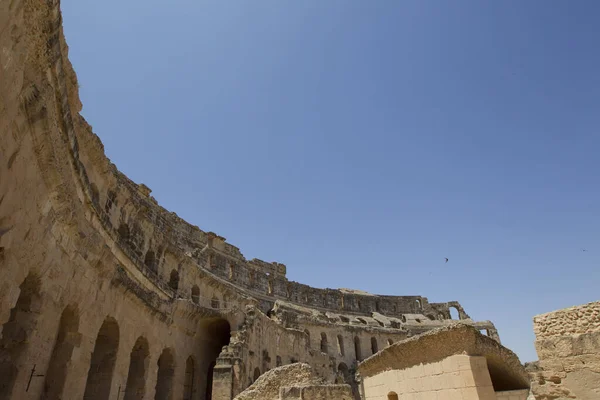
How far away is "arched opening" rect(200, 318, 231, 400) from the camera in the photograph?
18.3 metres

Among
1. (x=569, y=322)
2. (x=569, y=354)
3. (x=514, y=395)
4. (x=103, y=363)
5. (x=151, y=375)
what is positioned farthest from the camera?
(x=151, y=375)

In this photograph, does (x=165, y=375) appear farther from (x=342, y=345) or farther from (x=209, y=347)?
(x=342, y=345)

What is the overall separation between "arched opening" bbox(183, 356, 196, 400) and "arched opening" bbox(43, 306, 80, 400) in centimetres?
879

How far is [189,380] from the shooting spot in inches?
698

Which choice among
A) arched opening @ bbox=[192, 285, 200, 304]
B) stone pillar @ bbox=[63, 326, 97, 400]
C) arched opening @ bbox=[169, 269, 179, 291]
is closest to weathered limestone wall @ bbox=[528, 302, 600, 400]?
stone pillar @ bbox=[63, 326, 97, 400]

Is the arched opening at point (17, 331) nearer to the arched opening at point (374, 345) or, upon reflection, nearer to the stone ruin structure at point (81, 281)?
the stone ruin structure at point (81, 281)

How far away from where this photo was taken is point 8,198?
19.5 feet

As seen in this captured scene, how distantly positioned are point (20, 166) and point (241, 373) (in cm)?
1321

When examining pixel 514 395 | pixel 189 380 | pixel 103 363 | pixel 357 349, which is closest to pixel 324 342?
pixel 357 349

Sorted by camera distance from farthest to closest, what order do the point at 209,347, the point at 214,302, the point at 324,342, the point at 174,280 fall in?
the point at 324,342 → the point at 214,302 → the point at 174,280 → the point at 209,347

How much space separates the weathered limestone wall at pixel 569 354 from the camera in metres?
6.91

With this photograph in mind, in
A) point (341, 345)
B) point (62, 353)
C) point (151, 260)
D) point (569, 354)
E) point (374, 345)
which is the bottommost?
point (569, 354)

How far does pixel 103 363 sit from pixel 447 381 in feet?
30.8

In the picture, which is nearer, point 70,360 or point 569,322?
point 569,322
